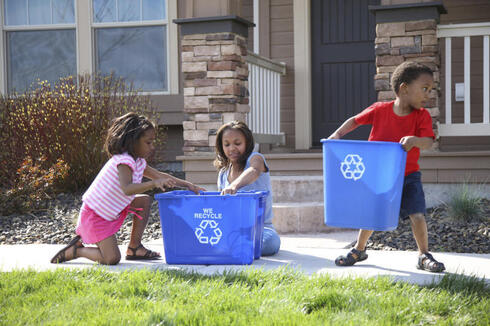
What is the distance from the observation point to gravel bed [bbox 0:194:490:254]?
4.79 m

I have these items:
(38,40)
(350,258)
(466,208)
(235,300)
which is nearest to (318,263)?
(350,258)

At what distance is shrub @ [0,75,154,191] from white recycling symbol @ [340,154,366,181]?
13.3ft

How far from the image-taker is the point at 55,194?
283 inches

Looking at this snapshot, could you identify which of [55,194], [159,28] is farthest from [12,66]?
[55,194]

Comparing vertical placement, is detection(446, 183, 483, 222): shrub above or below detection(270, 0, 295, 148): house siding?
below

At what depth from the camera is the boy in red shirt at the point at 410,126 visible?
3.71m

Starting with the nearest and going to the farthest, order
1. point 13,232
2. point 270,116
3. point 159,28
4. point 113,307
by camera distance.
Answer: point 113,307 → point 13,232 → point 270,116 → point 159,28

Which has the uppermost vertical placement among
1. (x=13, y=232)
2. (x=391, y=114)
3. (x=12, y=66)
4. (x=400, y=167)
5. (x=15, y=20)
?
(x=15, y=20)

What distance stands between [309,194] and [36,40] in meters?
5.08

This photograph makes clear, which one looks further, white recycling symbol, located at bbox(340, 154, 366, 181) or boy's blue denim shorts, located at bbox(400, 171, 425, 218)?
boy's blue denim shorts, located at bbox(400, 171, 425, 218)

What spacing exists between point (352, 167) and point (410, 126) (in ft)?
1.51

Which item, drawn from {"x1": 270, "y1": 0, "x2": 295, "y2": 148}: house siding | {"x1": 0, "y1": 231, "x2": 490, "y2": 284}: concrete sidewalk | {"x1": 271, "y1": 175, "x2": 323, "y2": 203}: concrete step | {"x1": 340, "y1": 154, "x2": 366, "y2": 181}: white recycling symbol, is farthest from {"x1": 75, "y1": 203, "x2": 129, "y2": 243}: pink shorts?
{"x1": 270, "y1": 0, "x2": 295, "y2": 148}: house siding

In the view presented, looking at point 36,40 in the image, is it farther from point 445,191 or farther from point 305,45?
point 445,191

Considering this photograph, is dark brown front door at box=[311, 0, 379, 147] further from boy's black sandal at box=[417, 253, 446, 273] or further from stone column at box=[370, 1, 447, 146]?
boy's black sandal at box=[417, 253, 446, 273]
